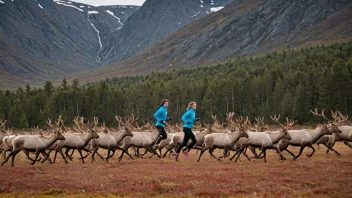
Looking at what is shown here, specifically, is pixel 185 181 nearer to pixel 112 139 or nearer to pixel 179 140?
pixel 112 139

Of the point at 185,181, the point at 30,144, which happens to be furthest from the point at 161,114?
the point at 185,181

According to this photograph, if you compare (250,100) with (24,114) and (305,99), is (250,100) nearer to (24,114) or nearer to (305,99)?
(305,99)

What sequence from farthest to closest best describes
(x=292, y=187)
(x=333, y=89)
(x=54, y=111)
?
(x=54, y=111) < (x=333, y=89) < (x=292, y=187)

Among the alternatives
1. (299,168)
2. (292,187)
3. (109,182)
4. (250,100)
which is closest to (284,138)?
(299,168)

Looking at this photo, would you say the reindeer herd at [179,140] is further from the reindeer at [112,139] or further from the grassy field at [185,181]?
the grassy field at [185,181]

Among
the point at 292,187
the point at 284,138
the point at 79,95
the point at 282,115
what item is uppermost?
the point at 79,95

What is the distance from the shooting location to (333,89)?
245 feet

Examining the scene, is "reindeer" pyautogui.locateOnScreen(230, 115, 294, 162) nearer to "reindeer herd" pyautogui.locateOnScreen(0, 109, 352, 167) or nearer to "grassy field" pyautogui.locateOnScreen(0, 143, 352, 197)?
"reindeer herd" pyautogui.locateOnScreen(0, 109, 352, 167)

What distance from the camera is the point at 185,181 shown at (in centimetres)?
1492

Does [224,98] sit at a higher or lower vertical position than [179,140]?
higher

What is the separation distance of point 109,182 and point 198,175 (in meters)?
3.18

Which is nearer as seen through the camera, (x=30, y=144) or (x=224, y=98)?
(x=30, y=144)

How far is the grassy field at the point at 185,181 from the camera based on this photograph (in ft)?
42.9

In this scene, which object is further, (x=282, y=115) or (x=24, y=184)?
(x=282, y=115)
